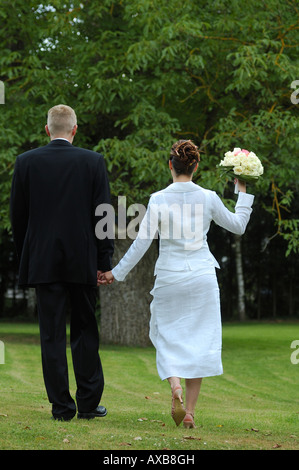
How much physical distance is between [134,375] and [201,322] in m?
6.85

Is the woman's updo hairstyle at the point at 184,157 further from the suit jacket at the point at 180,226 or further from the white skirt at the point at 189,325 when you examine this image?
the white skirt at the point at 189,325

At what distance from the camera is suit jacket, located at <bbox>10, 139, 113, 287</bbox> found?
552 centimetres

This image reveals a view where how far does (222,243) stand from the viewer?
3409 centimetres

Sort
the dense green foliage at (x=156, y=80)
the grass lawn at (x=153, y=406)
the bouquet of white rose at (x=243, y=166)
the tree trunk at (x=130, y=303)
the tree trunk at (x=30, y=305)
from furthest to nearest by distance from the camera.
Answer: the tree trunk at (x=30, y=305)
the tree trunk at (x=130, y=303)
the dense green foliage at (x=156, y=80)
the bouquet of white rose at (x=243, y=166)
the grass lawn at (x=153, y=406)

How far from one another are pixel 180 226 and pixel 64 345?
4.18ft

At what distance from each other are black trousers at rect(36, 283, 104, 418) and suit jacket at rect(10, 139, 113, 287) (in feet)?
0.48

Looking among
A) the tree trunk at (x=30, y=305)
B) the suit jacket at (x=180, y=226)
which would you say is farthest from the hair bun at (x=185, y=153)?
the tree trunk at (x=30, y=305)

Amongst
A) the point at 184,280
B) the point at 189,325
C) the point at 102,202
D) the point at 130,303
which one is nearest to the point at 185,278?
the point at 184,280

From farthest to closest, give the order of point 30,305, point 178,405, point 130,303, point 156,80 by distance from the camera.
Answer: point 30,305
point 130,303
point 156,80
point 178,405

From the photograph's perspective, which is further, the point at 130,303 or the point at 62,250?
the point at 130,303

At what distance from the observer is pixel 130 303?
53.8ft

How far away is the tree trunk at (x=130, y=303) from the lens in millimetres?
16406

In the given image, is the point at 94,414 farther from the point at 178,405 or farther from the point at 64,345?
the point at 178,405

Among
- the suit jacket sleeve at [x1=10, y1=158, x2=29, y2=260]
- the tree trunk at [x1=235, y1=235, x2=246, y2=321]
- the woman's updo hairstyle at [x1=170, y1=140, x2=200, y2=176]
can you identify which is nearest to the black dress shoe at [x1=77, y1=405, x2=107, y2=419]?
the suit jacket sleeve at [x1=10, y1=158, x2=29, y2=260]
